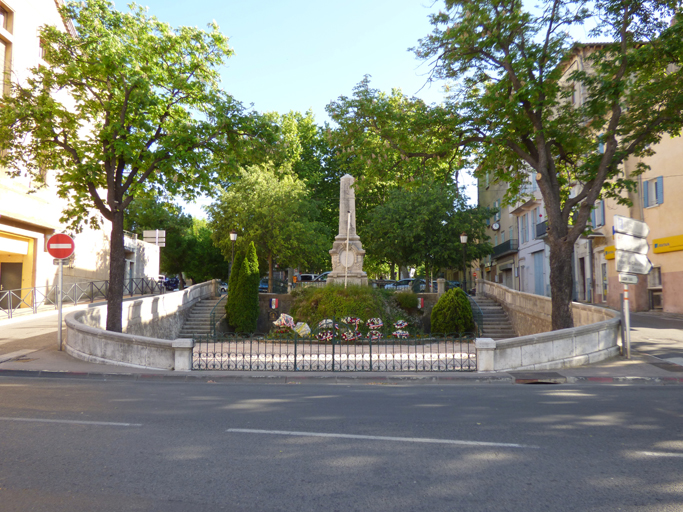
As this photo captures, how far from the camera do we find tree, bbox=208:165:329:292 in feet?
117

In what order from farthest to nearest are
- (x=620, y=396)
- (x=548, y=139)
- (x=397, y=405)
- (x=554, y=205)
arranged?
(x=548, y=139) → (x=554, y=205) → (x=620, y=396) → (x=397, y=405)

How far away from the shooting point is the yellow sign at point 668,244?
21.4 m

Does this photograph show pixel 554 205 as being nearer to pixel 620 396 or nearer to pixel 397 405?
pixel 620 396

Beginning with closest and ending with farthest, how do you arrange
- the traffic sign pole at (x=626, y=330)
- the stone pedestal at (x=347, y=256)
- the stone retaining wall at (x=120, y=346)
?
the stone retaining wall at (x=120, y=346)
the traffic sign pole at (x=626, y=330)
the stone pedestal at (x=347, y=256)

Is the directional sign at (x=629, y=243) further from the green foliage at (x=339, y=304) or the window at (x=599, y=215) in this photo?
the window at (x=599, y=215)

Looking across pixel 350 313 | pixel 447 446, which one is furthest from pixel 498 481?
pixel 350 313

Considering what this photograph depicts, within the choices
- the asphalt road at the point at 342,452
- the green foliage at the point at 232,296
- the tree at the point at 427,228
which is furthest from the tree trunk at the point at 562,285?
the tree at the point at 427,228

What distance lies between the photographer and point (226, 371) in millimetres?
11617

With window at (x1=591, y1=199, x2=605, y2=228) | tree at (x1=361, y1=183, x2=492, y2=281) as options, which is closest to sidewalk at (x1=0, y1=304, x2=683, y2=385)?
window at (x1=591, y1=199, x2=605, y2=228)

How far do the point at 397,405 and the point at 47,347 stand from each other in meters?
11.4

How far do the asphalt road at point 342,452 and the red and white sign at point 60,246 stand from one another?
6299mm

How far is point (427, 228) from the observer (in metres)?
36.8

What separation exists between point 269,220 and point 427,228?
431 inches

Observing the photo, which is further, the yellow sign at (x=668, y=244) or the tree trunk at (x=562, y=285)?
the yellow sign at (x=668, y=244)
